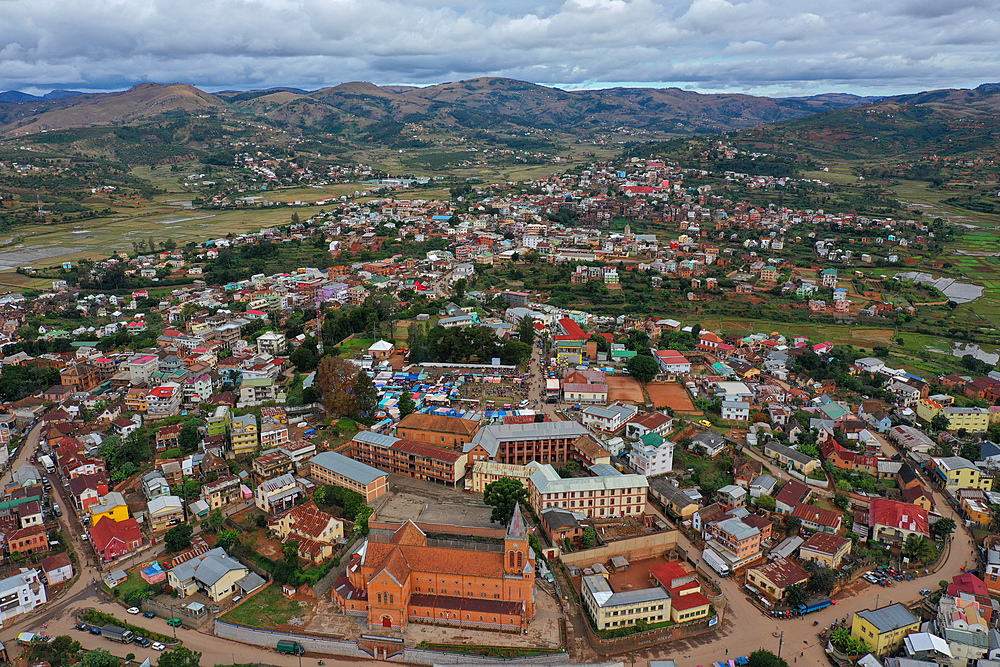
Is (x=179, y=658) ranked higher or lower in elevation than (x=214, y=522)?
higher

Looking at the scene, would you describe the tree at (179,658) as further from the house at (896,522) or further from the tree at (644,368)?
the tree at (644,368)

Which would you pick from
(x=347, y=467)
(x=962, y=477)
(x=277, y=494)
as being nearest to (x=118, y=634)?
(x=277, y=494)

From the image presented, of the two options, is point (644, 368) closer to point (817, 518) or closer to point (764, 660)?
point (817, 518)

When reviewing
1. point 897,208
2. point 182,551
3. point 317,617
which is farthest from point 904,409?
point 897,208

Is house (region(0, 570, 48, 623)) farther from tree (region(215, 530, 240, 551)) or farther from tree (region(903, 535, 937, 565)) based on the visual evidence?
tree (region(903, 535, 937, 565))

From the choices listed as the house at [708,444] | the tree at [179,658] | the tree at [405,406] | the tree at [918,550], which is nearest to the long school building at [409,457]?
the tree at [405,406]

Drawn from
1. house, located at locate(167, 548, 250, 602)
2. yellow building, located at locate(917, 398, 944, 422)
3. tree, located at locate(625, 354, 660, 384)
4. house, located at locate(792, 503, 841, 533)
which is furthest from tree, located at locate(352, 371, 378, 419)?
yellow building, located at locate(917, 398, 944, 422)
